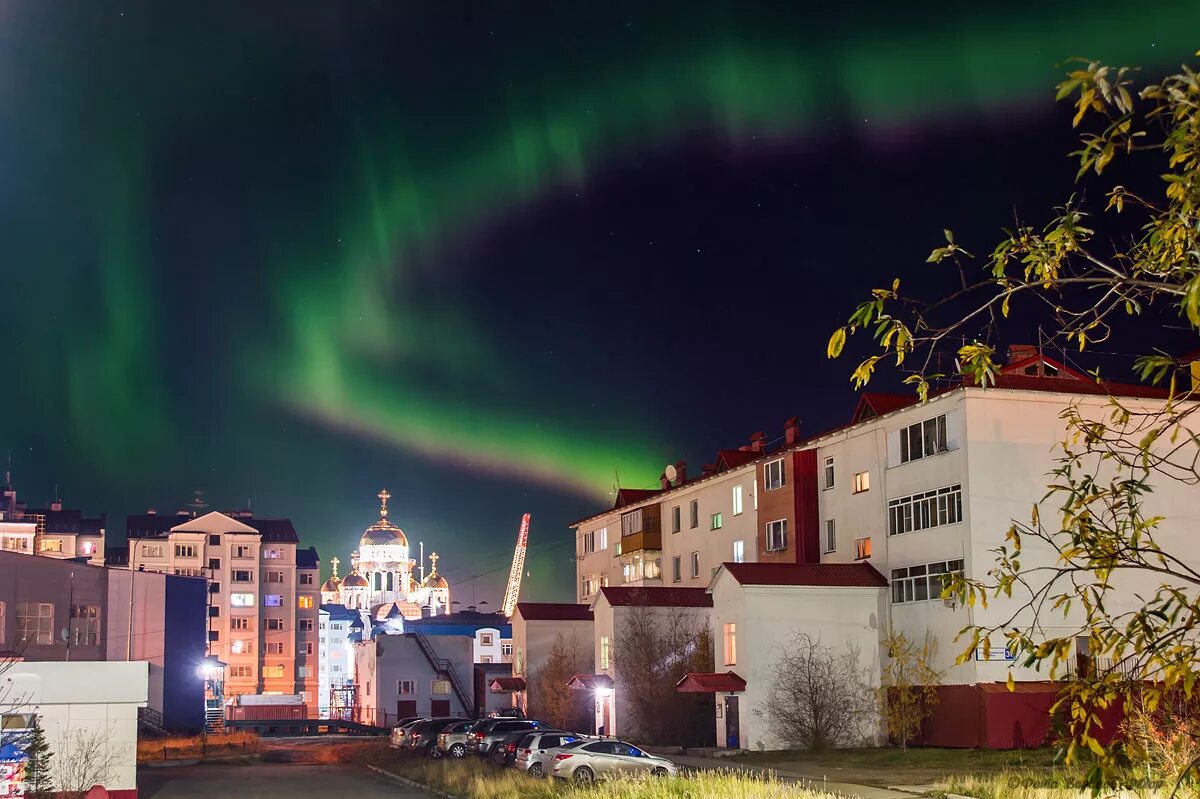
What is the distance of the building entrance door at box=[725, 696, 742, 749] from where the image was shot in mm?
54188

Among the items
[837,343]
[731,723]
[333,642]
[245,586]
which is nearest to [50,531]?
[245,586]

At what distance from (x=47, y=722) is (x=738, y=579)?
95.2 ft

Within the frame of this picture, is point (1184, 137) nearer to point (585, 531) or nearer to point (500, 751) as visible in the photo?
point (500, 751)

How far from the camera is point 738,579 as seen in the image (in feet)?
180

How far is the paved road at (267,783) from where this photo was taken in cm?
3769

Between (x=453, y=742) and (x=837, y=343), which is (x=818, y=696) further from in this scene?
(x=837, y=343)

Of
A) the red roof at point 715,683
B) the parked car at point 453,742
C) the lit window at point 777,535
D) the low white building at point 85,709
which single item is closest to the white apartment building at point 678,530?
the lit window at point 777,535

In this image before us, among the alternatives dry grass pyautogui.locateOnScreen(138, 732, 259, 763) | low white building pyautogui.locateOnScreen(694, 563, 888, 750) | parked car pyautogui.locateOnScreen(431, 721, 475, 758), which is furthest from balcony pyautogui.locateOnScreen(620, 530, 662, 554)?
dry grass pyautogui.locateOnScreen(138, 732, 259, 763)

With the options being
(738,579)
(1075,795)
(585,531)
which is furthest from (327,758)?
(1075,795)

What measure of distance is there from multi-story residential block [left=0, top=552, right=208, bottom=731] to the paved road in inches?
806

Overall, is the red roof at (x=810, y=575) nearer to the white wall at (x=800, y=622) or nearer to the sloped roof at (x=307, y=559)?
the white wall at (x=800, y=622)

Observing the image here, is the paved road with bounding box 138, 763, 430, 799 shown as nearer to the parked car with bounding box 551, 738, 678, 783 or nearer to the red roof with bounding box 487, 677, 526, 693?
the parked car with bounding box 551, 738, 678, 783

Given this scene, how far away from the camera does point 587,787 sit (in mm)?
31203

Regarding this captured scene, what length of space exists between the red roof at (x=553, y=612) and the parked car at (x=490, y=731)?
19.7m
